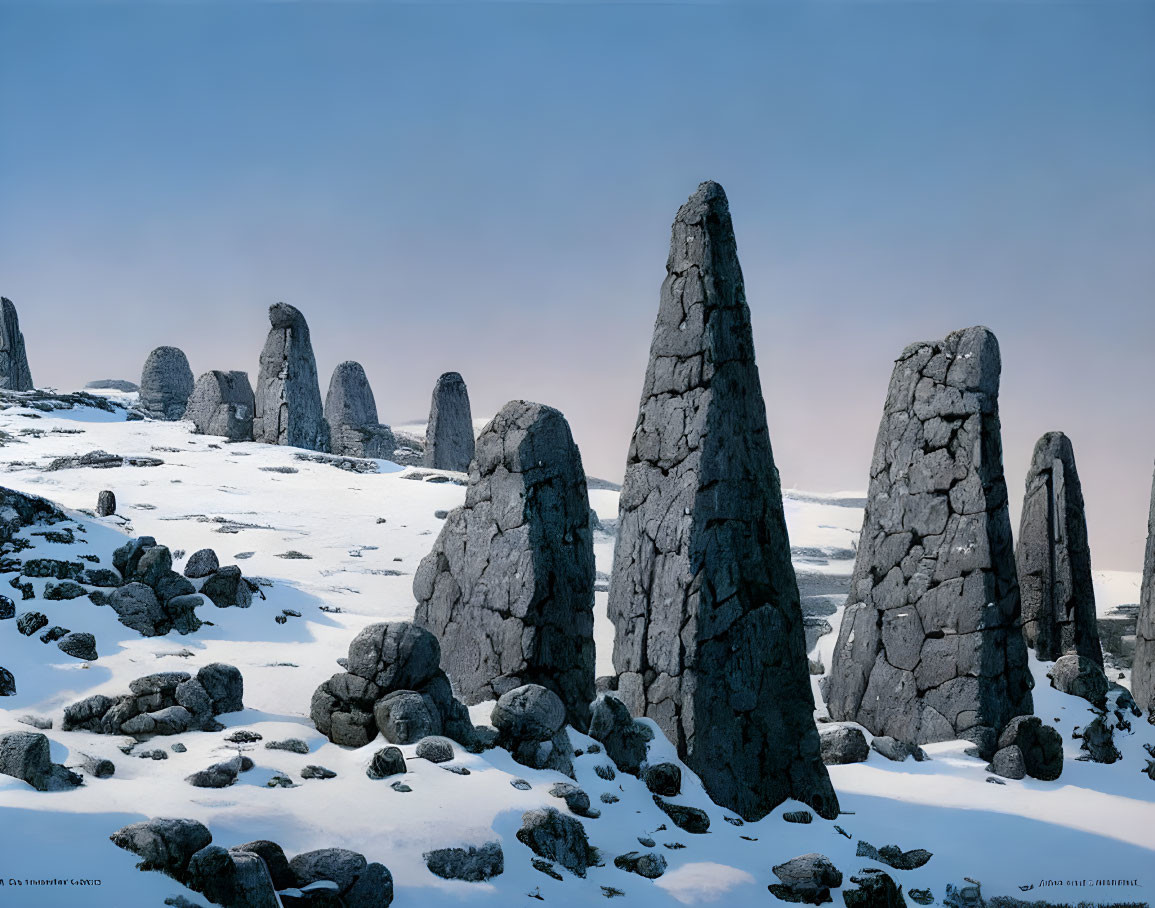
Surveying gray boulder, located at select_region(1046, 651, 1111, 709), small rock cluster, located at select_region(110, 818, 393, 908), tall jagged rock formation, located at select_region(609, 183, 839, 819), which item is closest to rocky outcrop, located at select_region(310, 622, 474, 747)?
small rock cluster, located at select_region(110, 818, 393, 908)

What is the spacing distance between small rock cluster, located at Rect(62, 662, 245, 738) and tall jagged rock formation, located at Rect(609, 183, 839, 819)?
3.00 m

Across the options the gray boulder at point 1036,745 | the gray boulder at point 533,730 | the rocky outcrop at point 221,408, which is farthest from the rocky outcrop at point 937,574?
the rocky outcrop at point 221,408

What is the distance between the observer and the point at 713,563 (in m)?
7.72

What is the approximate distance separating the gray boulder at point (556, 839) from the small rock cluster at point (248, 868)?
1.03m

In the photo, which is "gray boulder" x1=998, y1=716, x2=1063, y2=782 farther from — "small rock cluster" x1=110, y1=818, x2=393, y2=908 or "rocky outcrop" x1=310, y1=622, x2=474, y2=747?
"small rock cluster" x1=110, y1=818, x2=393, y2=908

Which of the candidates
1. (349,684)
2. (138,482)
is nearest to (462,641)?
(349,684)

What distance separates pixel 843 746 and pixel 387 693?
4714 mm

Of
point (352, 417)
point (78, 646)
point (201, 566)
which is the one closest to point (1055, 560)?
point (201, 566)

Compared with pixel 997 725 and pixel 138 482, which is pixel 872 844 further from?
pixel 138 482

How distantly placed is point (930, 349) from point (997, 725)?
3.78 metres

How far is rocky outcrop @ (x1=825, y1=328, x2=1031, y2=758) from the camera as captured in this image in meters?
9.78

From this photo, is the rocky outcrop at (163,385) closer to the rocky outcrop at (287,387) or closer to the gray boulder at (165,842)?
the rocky outcrop at (287,387)

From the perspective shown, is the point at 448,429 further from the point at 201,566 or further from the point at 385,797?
the point at 385,797

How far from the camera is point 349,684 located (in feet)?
21.8
